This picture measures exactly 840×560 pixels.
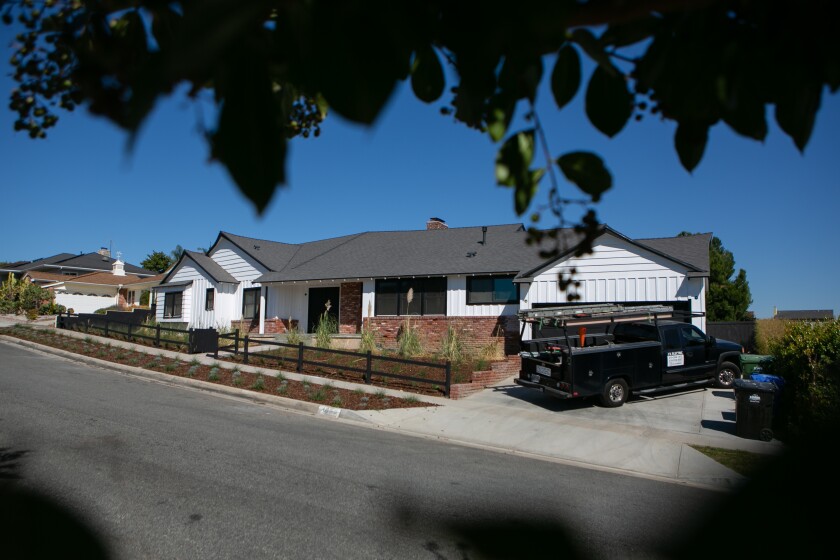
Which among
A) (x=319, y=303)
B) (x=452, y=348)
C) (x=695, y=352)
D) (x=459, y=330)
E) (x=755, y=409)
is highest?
(x=319, y=303)

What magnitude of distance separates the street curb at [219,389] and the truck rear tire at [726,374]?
9821mm

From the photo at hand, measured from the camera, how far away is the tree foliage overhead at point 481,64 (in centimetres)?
85

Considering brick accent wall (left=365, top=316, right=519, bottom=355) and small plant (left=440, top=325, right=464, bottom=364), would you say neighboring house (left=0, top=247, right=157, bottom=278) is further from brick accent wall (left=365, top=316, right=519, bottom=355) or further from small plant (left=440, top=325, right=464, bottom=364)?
small plant (left=440, top=325, right=464, bottom=364)

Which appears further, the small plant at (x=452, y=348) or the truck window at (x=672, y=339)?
the small plant at (x=452, y=348)

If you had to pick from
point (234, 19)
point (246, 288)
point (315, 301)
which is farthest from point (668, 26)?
point (246, 288)

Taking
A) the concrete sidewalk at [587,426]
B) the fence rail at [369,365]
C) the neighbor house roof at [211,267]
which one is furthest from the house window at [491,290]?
the neighbor house roof at [211,267]

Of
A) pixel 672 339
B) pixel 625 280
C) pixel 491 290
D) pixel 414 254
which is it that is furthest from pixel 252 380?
pixel 625 280

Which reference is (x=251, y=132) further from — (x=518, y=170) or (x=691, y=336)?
(x=691, y=336)

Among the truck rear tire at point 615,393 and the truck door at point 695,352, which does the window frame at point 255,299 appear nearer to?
the truck rear tire at point 615,393

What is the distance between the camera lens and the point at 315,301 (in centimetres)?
2555

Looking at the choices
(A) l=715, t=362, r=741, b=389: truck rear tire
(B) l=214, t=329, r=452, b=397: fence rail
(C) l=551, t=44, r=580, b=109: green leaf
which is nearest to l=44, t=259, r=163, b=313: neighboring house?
(B) l=214, t=329, r=452, b=397: fence rail

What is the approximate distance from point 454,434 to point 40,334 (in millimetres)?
23064

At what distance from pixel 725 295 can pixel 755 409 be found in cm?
2604

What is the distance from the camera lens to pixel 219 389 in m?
14.4
